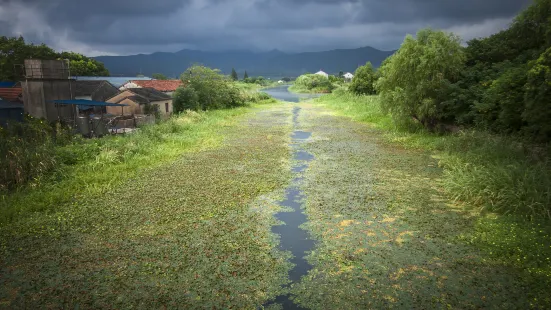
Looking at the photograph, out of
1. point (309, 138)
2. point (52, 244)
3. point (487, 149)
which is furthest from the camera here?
point (309, 138)

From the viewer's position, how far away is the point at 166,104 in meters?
29.5

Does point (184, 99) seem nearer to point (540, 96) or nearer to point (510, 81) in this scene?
point (510, 81)

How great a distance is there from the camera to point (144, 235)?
819 cm

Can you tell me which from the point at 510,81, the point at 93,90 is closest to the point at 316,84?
the point at 93,90

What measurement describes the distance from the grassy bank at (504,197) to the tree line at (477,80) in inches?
49.3

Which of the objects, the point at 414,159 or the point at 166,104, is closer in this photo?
the point at 414,159

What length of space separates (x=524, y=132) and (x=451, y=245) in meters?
9.11

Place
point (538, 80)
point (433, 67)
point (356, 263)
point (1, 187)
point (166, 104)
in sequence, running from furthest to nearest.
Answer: point (166, 104) → point (433, 67) → point (538, 80) → point (1, 187) → point (356, 263)

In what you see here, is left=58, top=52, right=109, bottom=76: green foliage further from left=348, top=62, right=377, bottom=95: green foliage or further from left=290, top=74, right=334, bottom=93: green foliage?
left=290, top=74, right=334, bottom=93: green foliage

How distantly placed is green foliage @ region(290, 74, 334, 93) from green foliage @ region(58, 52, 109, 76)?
4210 cm

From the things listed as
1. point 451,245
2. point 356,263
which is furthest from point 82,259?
point 451,245

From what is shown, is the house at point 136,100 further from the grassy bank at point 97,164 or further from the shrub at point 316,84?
the shrub at point 316,84

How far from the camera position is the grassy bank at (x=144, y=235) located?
6.00 meters

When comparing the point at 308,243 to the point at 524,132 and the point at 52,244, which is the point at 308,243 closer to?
the point at 52,244
